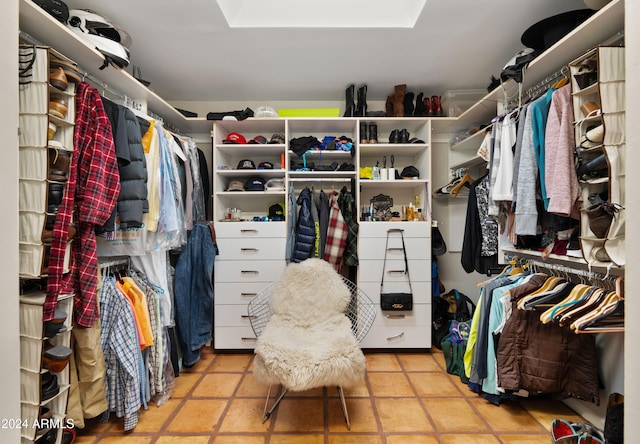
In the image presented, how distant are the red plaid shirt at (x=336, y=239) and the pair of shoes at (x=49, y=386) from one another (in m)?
1.92

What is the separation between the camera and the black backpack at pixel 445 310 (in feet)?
9.68

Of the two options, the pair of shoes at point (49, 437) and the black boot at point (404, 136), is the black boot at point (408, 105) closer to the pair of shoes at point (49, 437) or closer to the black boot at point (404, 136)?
the black boot at point (404, 136)

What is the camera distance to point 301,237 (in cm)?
285

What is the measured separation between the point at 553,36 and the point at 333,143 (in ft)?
5.62

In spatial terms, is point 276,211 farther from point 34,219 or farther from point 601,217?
point 601,217

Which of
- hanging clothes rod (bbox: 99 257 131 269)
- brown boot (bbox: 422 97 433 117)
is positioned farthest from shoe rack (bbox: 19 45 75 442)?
brown boot (bbox: 422 97 433 117)

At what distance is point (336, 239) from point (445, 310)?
1298 millimetres

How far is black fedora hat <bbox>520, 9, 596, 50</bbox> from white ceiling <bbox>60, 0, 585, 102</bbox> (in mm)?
162

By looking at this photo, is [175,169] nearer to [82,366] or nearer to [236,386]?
[82,366]

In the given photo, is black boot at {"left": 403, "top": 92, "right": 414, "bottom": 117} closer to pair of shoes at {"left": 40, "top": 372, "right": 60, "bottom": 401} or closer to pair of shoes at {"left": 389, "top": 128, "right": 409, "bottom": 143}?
pair of shoes at {"left": 389, "top": 128, "right": 409, "bottom": 143}

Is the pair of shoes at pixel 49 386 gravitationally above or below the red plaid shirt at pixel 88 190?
below

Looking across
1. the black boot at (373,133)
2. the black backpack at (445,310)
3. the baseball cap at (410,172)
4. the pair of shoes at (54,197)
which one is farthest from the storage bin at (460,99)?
the pair of shoes at (54,197)

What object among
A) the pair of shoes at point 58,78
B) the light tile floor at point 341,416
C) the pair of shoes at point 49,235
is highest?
the pair of shoes at point 58,78

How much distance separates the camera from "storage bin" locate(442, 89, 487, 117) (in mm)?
3049
